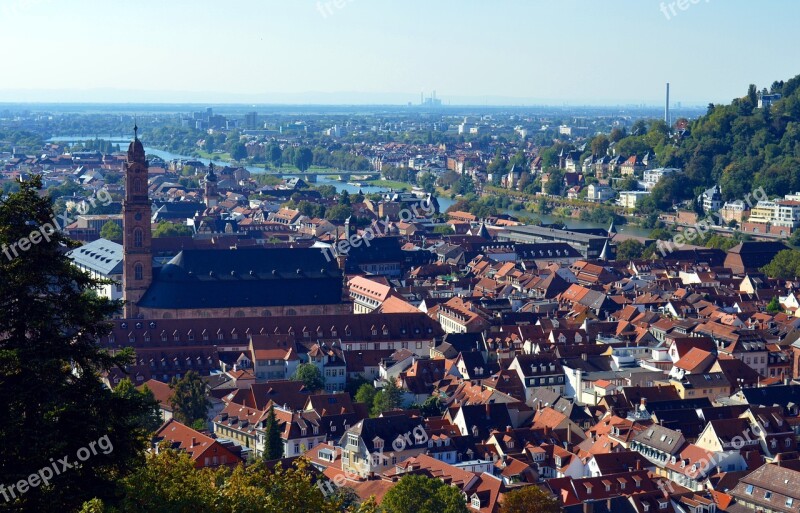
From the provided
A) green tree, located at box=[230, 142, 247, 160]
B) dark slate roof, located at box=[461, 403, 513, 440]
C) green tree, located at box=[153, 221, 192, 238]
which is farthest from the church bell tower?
green tree, located at box=[230, 142, 247, 160]

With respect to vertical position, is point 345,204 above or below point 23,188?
below

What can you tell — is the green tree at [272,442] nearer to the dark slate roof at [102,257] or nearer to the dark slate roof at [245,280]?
the dark slate roof at [245,280]

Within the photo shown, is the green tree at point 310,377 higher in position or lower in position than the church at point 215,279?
lower

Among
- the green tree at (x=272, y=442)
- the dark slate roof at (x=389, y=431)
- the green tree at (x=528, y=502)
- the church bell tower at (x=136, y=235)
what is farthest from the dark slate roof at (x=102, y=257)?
the green tree at (x=528, y=502)

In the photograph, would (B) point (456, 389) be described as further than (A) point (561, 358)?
No

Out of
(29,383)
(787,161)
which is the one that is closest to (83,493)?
(29,383)

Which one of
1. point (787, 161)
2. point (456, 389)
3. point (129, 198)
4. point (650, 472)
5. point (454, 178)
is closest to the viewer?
point (650, 472)

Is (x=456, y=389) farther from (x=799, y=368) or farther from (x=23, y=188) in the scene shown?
(x=23, y=188)

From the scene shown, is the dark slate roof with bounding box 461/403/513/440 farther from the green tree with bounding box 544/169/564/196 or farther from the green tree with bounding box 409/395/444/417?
the green tree with bounding box 544/169/564/196
